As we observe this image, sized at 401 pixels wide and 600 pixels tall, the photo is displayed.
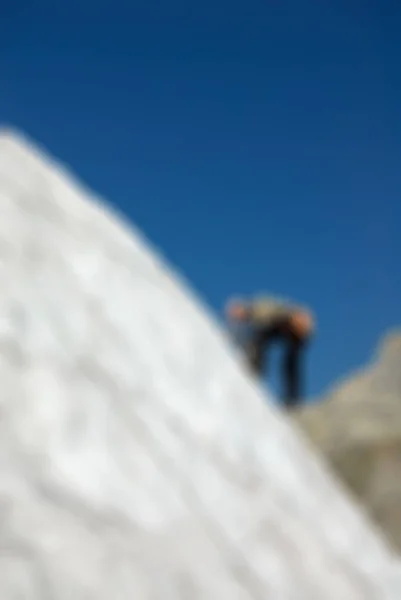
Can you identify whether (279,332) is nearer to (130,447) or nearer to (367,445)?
(367,445)

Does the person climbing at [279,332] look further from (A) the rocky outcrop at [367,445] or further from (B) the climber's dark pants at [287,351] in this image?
(A) the rocky outcrop at [367,445]

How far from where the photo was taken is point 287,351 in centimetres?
1739

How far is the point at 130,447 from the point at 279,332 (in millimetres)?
15346

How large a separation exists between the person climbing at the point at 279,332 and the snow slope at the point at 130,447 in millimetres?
14061

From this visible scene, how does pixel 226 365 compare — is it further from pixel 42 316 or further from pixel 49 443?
pixel 49 443

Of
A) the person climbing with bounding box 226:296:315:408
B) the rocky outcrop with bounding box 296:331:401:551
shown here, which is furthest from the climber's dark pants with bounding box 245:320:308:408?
the rocky outcrop with bounding box 296:331:401:551

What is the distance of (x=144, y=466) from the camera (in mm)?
1979

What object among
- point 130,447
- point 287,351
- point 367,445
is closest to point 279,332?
point 287,351

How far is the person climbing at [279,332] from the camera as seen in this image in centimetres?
1695

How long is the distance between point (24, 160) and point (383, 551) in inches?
62.5

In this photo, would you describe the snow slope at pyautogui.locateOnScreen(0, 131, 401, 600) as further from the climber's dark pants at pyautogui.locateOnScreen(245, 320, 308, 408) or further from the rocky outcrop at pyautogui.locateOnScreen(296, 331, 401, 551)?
the climber's dark pants at pyautogui.locateOnScreen(245, 320, 308, 408)

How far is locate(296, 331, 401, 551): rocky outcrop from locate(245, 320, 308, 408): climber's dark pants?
843cm

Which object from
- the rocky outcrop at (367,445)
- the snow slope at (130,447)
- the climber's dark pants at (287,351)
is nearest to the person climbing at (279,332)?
the climber's dark pants at (287,351)

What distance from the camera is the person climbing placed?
1695 centimetres
